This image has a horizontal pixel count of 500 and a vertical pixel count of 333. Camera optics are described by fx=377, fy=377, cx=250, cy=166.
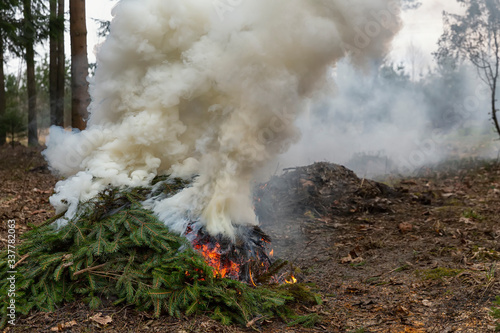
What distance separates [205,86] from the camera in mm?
4262

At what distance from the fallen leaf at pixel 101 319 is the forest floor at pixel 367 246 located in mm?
22

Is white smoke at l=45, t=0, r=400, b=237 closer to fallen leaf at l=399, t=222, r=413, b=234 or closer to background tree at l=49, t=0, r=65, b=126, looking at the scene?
fallen leaf at l=399, t=222, r=413, b=234

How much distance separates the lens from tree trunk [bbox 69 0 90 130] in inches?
354

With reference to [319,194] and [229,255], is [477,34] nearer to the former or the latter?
[319,194]

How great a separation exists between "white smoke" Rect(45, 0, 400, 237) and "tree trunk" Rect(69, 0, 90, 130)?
5478mm

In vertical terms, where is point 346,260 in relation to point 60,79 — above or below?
below

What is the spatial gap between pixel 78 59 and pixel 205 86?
6.47 metres

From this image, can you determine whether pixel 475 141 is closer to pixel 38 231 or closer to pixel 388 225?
pixel 388 225

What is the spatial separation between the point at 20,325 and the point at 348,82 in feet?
59.6

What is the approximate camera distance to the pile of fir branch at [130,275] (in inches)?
124

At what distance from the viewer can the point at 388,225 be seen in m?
6.96

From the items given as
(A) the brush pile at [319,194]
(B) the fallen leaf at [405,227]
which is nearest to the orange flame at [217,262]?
(B) the fallen leaf at [405,227]

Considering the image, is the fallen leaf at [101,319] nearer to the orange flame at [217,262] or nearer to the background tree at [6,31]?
the orange flame at [217,262]

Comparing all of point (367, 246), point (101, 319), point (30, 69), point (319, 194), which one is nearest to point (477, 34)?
point (319, 194)
